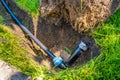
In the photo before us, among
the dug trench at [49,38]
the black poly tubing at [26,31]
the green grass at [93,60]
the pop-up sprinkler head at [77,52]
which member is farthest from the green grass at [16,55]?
the pop-up sprinkler head at [77,52]

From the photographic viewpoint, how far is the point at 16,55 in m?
3.25

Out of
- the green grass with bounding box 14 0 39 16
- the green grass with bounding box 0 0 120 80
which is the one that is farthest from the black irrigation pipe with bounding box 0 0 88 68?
the green grass with bounding box 14 0 39 16

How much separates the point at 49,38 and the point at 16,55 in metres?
0.68

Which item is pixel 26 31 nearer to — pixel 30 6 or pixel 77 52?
pixel 30 6

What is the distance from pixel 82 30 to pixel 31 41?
75 cm

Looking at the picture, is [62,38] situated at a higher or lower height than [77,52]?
higher

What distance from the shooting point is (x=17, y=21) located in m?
3.88

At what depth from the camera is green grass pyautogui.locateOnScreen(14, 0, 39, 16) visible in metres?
3.82

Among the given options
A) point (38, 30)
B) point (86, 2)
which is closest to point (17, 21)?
point (38, 30)

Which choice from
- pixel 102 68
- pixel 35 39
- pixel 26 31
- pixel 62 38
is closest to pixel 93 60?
pixel 102 68

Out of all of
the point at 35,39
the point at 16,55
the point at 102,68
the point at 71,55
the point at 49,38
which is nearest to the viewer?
the point at 102,68

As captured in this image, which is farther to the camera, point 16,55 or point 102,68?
point 16,55

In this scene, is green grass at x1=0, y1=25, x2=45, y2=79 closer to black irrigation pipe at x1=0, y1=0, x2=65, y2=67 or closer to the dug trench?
the dug trench

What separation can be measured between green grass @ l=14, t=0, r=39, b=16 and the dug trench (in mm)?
60
